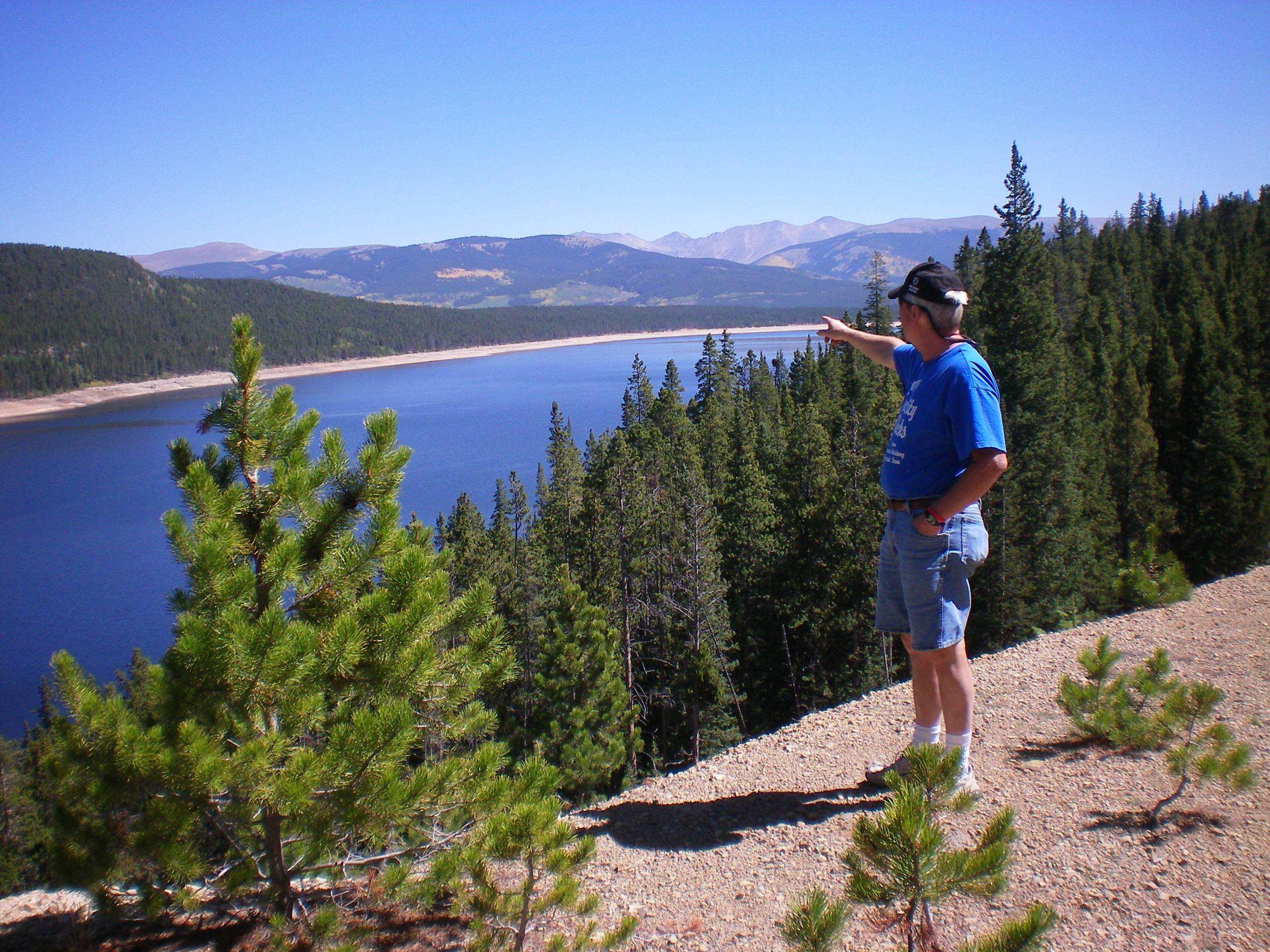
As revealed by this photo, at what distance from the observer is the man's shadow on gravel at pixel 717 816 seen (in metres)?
4.01

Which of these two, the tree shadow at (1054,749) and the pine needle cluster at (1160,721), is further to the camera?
the tree shadow at (1054,749)

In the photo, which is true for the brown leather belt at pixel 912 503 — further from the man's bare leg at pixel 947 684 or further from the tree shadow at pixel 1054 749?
the tree shadow at pixel 1054 749

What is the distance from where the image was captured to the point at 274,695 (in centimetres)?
311

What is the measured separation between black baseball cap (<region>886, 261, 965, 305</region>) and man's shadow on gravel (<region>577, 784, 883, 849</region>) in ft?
8.12

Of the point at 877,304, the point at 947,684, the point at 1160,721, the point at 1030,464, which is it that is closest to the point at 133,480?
the point at 877,304

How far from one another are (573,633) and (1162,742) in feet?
45.9

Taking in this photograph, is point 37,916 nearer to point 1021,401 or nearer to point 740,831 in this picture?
point 740,831

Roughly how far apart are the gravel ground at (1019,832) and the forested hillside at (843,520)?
408 inches

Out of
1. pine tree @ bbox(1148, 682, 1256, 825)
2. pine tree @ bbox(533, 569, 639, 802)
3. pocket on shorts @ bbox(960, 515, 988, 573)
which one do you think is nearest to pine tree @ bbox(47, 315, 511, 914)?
pocket on shorts @ bbox(960, 515, 988, 573)

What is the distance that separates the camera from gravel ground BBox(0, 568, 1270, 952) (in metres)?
3.00

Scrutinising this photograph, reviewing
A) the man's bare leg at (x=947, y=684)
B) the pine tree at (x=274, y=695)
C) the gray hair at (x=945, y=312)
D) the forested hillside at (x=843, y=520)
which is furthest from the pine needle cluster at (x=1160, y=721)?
the forested hillside at (x=843, y=520)

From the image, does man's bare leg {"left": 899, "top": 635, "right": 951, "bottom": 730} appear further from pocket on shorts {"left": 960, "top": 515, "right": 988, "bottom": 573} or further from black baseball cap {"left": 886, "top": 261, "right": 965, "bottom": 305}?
black baseball cap {"left": 886, "top": 261, "right": 965, "bottom": 305}

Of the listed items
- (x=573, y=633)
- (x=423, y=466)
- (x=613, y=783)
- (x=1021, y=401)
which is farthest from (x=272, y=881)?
(x=423, y=466)

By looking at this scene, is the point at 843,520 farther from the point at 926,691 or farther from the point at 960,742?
the point at 960,742
